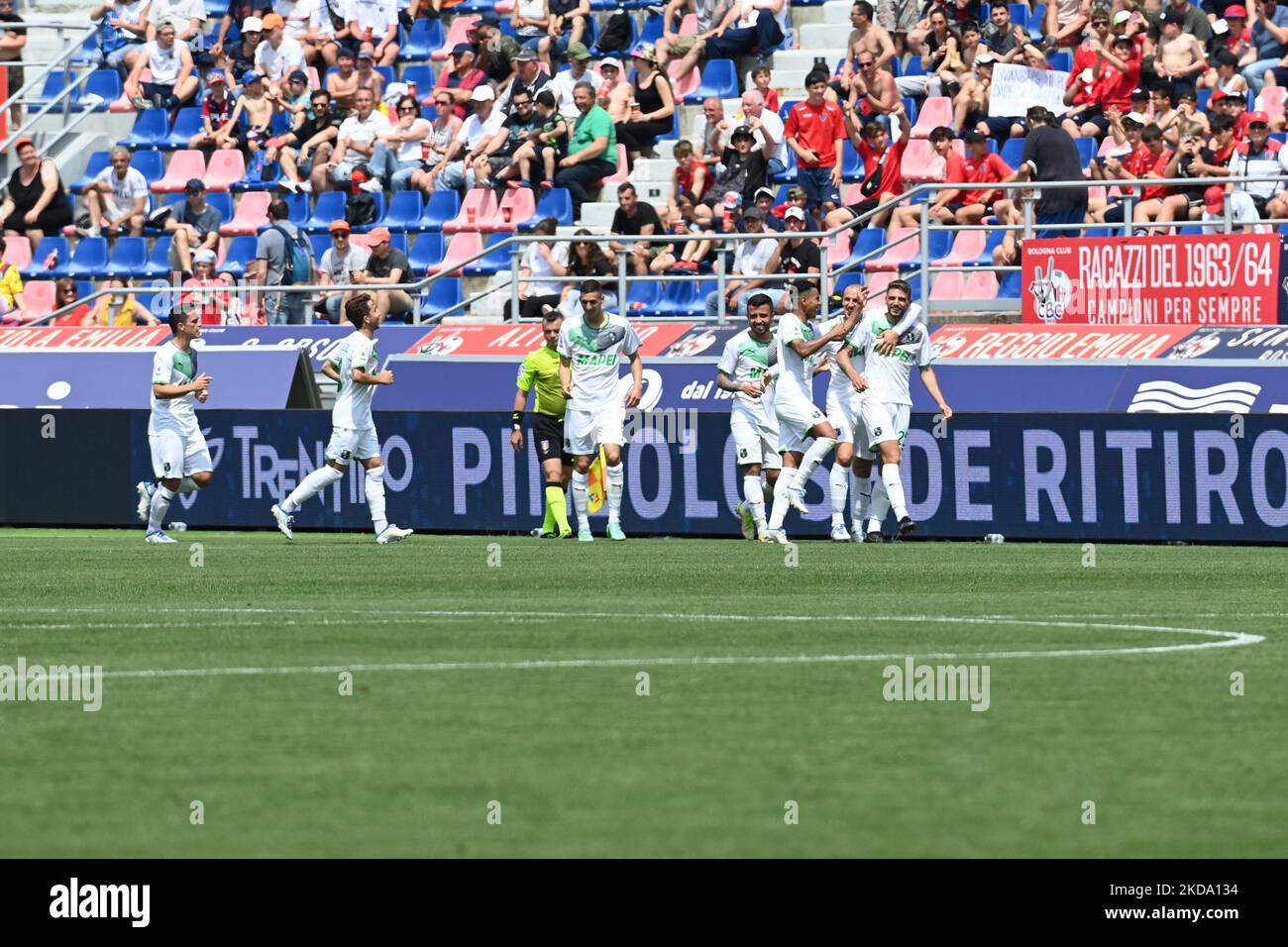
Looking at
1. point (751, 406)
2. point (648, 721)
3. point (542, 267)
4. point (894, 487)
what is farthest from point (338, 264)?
point (648, 721)

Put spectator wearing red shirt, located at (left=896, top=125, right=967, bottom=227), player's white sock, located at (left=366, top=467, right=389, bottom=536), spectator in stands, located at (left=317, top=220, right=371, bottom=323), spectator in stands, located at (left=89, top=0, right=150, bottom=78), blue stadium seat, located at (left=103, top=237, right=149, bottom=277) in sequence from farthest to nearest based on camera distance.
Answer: spectator in stands, located at (left=89, top=0, right=150, bottom=78) → blue stadium seat, located at (left=103, top=237, right=149, bottom=277) → spectator in stands, located at (left=317, top=220, right=371, bottom=323) → spectator wearing red shirt, located at (left=896, top=125, right=967, bottom=227) → player's white sock, located at (left=366, top=467, right=389, bottom=536)

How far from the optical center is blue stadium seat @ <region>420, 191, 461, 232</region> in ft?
101

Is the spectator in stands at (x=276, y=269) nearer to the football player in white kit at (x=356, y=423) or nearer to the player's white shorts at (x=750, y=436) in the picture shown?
the football player in white kit at (x=356, y=423)

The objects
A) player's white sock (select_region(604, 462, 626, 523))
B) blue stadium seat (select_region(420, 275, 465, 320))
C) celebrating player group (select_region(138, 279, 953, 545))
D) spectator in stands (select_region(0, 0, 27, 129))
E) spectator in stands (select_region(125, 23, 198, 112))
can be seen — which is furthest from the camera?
spectator in stands (select_region(0, 0, 27, 129))

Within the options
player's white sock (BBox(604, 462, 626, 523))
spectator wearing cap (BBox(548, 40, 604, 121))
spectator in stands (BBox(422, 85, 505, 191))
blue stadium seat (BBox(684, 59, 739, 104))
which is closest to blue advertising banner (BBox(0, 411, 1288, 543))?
player's white sock (BBox(604, 462, 626, 523))

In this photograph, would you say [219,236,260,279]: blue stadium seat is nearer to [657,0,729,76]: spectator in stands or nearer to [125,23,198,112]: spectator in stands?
[125,23,198,112]: spectator in stands

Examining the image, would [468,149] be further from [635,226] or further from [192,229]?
[635,226]

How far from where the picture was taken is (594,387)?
2209 cm

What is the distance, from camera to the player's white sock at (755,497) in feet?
71.6

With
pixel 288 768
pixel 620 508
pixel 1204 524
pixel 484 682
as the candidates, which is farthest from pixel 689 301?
pixel 288 768

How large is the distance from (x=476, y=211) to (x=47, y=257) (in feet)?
20.7

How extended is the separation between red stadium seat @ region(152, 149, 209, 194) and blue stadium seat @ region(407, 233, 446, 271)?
424 cm
